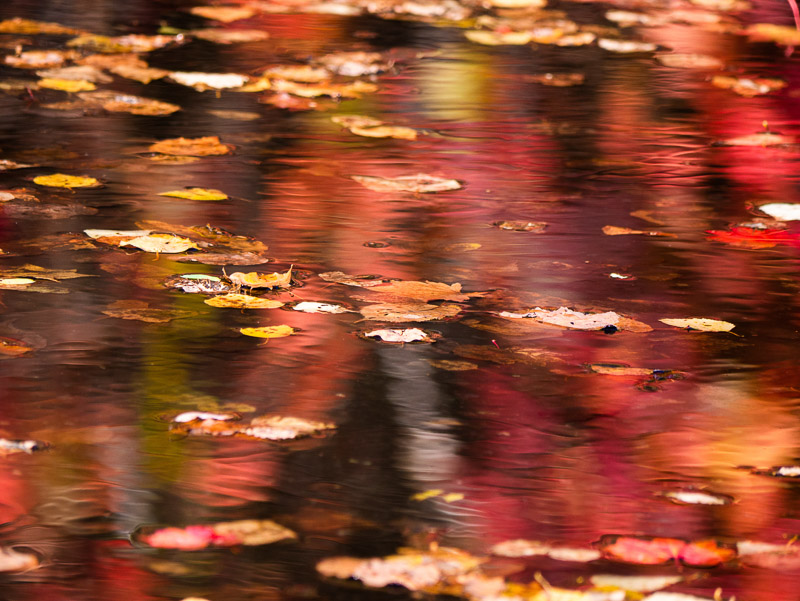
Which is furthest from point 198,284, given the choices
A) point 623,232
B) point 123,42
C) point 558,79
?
point 123,42

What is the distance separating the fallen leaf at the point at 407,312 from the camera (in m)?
1.80

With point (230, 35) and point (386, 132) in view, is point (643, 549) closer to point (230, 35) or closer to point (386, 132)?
point (386, 132)

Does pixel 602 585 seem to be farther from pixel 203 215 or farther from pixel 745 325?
pixel 203 215

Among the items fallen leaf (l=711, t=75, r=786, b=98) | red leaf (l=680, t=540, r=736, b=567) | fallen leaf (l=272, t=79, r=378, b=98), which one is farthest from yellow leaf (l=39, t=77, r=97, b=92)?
red leaf (l=680, t=540, r=736, b=567)

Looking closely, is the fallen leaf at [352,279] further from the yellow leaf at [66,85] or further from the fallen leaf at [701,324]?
the yellow leaf at [66,85]

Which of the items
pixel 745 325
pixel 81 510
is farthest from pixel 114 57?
pixel 81 510

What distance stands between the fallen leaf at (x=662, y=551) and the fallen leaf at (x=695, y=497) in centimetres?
9

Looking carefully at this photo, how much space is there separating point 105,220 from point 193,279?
1.12 ft

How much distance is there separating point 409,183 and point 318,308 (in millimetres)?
742

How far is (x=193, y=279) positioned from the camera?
1.91 meters

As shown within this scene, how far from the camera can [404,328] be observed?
177 cm

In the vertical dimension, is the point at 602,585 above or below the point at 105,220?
below

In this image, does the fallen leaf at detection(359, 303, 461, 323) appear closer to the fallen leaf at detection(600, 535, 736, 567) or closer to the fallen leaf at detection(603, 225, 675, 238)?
the fallen leaf at detection(603, 225, 675, 238)

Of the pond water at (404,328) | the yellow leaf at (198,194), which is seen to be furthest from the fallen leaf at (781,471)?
the yellow leaf at (198,194)
